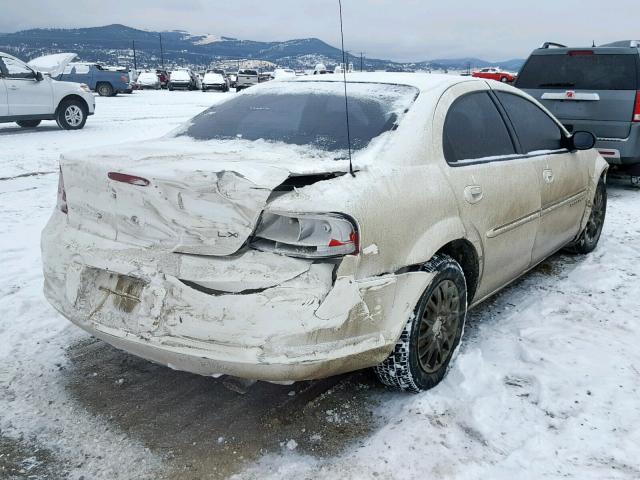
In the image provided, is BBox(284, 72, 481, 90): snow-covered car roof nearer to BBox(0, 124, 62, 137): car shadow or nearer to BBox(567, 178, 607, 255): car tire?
BBox(567, 178, 607, 255): car tire

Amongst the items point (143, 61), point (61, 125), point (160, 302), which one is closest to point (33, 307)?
point (160, 302)

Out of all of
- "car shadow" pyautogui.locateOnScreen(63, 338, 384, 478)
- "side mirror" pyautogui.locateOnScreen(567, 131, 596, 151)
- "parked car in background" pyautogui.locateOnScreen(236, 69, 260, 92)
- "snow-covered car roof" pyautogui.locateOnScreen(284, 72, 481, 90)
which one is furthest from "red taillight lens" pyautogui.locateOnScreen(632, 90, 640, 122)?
"parked car in background" pyautogui.locateOnScreen(236, 69, 260, 92)

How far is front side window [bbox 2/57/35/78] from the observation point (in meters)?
12.2

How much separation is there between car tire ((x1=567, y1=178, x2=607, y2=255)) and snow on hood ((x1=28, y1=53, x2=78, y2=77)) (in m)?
13.2

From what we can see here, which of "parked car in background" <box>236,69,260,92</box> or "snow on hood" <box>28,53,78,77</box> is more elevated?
"parked car in background" <box>236,69,260,92</box>

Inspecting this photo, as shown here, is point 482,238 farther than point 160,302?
Yes

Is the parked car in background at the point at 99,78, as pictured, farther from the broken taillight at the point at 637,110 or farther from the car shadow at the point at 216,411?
the car shadow at the point at 216,411

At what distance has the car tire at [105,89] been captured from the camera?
27.9 metres

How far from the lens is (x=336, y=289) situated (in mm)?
2279

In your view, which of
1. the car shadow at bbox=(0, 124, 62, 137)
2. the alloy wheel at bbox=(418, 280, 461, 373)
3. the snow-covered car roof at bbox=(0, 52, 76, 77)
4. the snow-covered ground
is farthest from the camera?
the snow-covered car roof at bbox=(0, 52, 76, 77)

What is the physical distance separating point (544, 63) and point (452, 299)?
20.6ft

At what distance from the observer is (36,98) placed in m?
12.6

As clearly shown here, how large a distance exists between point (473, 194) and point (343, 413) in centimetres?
131

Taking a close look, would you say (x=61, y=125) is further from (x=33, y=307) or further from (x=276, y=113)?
(x=276, y=113)
